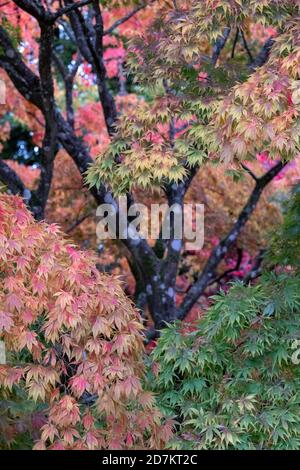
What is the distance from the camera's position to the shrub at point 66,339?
299 cm

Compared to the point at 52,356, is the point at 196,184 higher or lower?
higher

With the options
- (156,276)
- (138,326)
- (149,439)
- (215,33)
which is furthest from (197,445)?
(156,276)

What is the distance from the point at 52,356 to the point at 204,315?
124cm

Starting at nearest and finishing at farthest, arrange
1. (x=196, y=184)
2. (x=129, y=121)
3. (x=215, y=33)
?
(x=215, y=33)
(x=129, y=121)
(x=196, y=184)

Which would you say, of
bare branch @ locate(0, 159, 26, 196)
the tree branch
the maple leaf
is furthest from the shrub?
the tree branch

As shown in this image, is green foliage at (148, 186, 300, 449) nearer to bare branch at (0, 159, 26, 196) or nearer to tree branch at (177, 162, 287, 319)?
bare branch at (0, 159, 26, 196)

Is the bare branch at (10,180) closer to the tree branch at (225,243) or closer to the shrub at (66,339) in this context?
the tree branch at (225,243)

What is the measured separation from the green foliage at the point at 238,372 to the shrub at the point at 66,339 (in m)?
0.54

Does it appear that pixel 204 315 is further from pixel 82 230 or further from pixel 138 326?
pixel 82 230

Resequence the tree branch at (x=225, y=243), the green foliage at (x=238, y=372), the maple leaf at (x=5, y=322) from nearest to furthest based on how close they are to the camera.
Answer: the maple leaf at (x=5, y=322)
the green foliage at (x=238, y=372)
the tree branch at (x=225, y=243)

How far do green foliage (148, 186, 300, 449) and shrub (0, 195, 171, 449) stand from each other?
1.77ft

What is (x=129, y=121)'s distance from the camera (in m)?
4.07

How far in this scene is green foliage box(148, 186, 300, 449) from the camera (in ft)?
11.5

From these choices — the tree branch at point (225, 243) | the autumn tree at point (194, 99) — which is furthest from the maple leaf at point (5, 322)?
the tree branch at point (225, 243)
